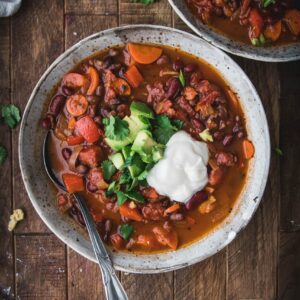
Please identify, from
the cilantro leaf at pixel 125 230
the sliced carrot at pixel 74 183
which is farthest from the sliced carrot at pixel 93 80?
the cilantro leaf at pixel 125 230

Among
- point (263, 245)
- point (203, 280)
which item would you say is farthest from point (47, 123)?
point (263, 245)

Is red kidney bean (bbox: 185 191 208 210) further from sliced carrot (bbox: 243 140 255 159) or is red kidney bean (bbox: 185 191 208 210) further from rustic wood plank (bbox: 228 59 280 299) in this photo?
rustic wood plank (bbox: 228 59 280 299)

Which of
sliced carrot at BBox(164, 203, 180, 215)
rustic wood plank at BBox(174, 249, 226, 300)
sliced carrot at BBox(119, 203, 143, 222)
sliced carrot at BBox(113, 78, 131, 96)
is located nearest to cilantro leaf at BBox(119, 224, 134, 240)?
sliced carrot at BBox(119, 203, 143, 222)

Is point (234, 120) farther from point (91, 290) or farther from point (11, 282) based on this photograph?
point (11, 282)

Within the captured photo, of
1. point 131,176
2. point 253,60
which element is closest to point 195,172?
point 131,176

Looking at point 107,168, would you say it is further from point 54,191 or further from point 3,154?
point 3,154
